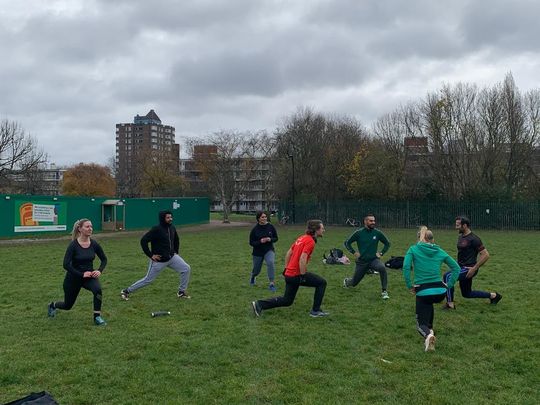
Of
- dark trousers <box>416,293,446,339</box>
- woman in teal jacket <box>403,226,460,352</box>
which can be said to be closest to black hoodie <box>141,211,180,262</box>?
woman in teal jacket <box>403,226,460,352</box>

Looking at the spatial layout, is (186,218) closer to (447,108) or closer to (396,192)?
(396,192)

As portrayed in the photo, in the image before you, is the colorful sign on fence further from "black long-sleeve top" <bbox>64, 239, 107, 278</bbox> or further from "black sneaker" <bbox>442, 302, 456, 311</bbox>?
"black sneaker" <bbox>442, 302, 456, 311</bbox>

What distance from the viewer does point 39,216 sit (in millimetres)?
27844

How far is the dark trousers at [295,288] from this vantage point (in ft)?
25.6

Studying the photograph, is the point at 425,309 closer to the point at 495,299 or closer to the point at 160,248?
the point at 495,299

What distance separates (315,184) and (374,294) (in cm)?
3581

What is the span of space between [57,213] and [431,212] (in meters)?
25.7

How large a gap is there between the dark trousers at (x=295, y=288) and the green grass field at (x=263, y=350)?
0.79ft

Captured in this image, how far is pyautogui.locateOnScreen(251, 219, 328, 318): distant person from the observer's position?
7676 mm

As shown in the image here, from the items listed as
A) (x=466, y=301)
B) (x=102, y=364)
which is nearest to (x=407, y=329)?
(x=466, y=301)

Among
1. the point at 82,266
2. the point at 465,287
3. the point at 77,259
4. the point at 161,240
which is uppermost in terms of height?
the point at 161,240

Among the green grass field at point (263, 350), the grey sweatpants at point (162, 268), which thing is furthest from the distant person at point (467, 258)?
the grey sweatpants at point (162, 268)

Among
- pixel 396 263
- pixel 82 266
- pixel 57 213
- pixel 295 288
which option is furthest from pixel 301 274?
pixel 57 213

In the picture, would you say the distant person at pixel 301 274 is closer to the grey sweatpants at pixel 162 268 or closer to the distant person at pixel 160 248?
the grey sweatpants at pixel 162 268
